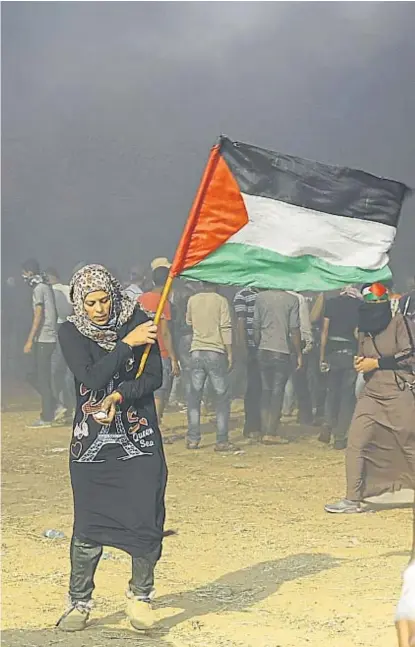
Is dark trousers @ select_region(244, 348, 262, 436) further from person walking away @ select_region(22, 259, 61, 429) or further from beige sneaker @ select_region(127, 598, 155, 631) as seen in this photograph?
beige sneaker @ select_region(127, 598, 155, 631)

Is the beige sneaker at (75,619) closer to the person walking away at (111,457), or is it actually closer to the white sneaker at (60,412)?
the person walking away at (111,457)

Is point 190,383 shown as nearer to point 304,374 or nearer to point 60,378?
point 304,374

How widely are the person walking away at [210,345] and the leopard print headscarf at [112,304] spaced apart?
5.16m

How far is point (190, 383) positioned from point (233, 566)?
409cm

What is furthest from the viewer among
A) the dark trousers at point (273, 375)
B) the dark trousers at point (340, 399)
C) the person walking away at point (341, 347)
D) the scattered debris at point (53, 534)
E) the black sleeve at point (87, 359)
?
the dark trousers at point (273, 375)

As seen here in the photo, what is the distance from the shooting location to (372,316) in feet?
21.5

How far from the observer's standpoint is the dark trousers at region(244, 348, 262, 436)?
1008 cm

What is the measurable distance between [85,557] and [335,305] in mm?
5518

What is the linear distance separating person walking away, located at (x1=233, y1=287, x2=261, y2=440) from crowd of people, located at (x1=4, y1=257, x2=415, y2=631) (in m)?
0.01

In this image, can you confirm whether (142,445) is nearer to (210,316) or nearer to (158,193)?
(210,316)

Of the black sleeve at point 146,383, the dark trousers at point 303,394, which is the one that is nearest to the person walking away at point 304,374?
the dark trousers at point 303,394

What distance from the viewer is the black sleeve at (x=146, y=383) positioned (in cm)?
418

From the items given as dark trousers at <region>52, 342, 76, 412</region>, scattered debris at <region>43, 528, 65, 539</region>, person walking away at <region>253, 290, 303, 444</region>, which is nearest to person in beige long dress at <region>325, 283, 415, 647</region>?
scattered debris at <region>43, 528, 65, 539</region>

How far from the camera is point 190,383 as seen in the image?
9.52 meters
